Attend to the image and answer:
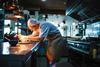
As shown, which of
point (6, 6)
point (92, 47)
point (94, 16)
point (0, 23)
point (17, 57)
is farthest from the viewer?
point (0, 23)

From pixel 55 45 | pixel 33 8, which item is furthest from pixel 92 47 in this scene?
pixel 33 8

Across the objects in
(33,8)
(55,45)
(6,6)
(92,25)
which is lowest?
(55,45)

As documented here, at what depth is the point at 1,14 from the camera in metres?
5.82

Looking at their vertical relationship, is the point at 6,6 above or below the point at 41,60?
above

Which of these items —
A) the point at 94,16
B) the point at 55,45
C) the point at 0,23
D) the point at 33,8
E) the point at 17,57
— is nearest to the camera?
the point at 17,57

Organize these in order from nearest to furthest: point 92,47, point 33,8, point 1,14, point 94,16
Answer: point 92,47 → point 94,16 → point 1,14 → point 33,8

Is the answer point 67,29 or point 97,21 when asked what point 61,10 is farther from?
point 97,21

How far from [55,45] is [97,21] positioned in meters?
1.40

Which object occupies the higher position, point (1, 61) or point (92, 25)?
point (92, 25)

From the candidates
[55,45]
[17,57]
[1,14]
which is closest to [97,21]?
[55,45]

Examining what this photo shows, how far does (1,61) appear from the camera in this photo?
1.90 meters

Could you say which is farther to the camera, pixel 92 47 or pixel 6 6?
pixel 6 6

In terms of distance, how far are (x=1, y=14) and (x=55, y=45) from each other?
2.04 meters

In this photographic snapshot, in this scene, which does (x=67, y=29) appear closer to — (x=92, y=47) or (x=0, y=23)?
(x=0, y=23)
